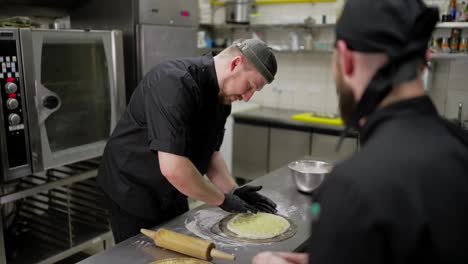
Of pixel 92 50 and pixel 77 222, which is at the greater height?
pixel 92 50

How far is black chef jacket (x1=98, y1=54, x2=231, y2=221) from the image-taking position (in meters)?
1.60

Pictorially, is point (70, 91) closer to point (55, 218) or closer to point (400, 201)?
point (55, 218)

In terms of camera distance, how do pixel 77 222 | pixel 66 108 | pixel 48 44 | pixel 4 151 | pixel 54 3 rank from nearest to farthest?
1. pixel 4 151
2. pixel 48 44
3. pixel 66 108
4. pixel 77 222
5. pixel 54 3

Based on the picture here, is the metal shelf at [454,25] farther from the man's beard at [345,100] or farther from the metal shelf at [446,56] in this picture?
the man's beard at [345,100]

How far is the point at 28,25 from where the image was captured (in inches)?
91.5

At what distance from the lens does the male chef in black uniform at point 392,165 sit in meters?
0.73

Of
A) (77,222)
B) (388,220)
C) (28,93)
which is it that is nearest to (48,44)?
(28,93)

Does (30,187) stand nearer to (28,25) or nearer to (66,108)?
(66,108)

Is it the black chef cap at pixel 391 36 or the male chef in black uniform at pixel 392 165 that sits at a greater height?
the black chef cap at pixel 391 36

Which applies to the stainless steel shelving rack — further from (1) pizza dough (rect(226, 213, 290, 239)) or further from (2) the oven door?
(1) pizza dough (rect(226, 213, 290, 239))

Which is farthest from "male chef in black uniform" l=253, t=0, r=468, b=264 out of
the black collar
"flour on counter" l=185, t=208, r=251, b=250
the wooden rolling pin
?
the black collar

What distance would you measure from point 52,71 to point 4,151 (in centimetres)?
54

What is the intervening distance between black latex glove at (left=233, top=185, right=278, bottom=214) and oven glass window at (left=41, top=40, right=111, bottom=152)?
1193mm

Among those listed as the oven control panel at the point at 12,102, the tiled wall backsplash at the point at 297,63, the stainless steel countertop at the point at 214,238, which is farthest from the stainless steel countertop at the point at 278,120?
the oven control panel at the point at 12,102
